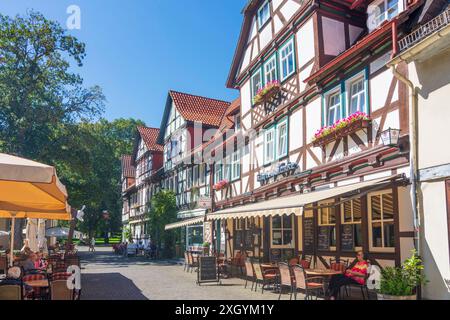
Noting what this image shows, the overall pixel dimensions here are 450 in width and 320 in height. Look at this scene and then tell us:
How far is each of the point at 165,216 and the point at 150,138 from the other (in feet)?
44.9

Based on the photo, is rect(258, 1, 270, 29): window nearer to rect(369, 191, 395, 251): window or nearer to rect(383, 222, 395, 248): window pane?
rect(369, 191, 395, 251): window

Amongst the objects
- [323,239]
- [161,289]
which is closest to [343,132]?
[323,239]

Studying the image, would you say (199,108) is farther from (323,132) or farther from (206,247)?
(323,132)

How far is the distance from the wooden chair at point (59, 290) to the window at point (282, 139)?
28.0 ft

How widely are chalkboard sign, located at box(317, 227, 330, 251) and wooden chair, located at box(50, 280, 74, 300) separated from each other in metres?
Result: 7.19

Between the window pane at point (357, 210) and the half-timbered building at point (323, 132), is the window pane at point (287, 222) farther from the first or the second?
the window pane at point (357, 210)

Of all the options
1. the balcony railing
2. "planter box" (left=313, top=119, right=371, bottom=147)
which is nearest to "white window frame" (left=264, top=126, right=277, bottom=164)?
"planter box" (left=313, top=119, right=371, bottom=147)

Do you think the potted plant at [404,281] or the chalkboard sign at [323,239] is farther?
the chalkboard sign at [323,239]

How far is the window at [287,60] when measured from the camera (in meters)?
14.1

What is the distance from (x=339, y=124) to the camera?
35.1 feet

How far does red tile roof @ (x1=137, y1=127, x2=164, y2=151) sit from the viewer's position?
123 ft

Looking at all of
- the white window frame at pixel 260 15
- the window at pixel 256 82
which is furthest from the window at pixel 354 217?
the white window frame at pixel 260 15

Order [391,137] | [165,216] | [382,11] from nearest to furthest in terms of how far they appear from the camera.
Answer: [391,137], [382,11], [165,216]
